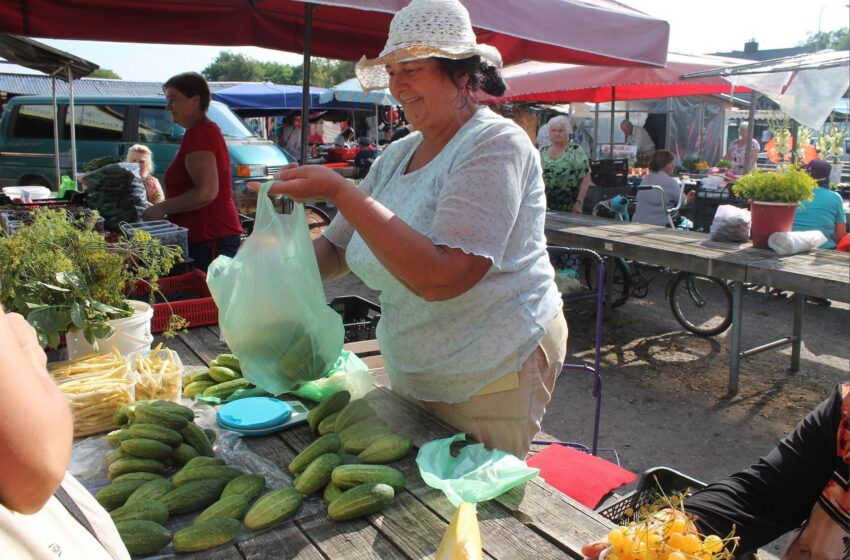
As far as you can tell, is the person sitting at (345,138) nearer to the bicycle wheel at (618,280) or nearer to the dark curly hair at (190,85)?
the bicycle wheel at (618,280)

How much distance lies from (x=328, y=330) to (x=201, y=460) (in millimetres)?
586

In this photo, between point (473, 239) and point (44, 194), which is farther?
point (44, 194)

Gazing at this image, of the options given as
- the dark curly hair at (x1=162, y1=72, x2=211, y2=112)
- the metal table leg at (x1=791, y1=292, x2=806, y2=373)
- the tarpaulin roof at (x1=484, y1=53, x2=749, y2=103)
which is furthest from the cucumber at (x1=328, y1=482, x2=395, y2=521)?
the tarpaulin roof at (x1=484, y1=53, x2=749, y2=103)

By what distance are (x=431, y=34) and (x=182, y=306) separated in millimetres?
1745

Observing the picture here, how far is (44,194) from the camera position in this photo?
657cm

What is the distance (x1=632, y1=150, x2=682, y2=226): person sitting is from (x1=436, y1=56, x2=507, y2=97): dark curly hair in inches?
217

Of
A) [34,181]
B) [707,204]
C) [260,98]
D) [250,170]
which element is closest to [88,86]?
[260,98]

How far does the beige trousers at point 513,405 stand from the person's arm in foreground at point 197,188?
2.53 meters

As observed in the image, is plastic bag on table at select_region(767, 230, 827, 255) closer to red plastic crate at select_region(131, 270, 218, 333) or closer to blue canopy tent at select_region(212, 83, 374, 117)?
red plastic crate at select_region(131, 270, 218, 333)

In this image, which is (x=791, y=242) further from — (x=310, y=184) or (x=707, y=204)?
(x=310, y=184)

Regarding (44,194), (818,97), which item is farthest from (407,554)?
(818,97)

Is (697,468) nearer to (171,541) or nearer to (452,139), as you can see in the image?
(452,139)

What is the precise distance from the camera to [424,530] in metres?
1.43

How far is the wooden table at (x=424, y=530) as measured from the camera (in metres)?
1.36
